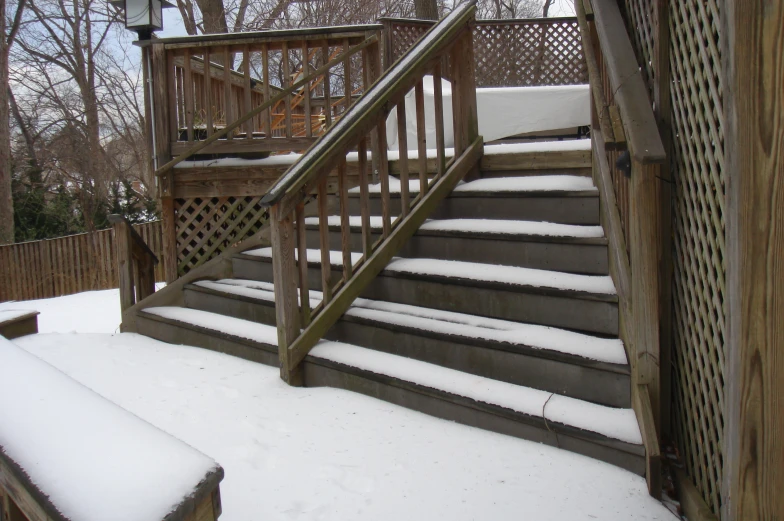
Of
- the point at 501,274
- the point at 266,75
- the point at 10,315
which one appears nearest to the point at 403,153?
the point at 501,274

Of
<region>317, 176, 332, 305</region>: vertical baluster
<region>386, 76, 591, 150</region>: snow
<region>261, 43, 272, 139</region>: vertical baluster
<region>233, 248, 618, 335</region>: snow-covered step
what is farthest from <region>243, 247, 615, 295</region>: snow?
<region>386, 76, 591, 150</region>: snow

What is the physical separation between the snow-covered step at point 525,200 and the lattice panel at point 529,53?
4180 mm

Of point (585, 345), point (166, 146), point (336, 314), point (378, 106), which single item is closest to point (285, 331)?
point (336, 314)

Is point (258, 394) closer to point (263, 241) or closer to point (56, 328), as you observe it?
point (263, 241)

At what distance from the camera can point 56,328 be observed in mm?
9250

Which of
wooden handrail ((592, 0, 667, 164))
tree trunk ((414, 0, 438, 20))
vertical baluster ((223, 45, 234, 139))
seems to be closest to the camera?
wooden handrail ((592, 0, 667, 164))

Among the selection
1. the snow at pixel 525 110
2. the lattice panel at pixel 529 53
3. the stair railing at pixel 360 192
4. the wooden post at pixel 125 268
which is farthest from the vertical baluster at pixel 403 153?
the lattice panel at pixel 529 53

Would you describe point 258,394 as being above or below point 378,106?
below

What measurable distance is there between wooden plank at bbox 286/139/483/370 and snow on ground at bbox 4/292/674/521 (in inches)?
11.2

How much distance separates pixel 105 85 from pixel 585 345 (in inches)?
902

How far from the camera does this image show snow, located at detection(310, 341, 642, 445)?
2625 millimetres

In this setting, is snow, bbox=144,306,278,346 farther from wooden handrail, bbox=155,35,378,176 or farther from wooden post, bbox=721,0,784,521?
wooden post, bbox=721,0,784,521

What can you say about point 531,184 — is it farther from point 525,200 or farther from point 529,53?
point 529,53

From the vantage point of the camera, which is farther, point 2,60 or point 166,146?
point 2,60
